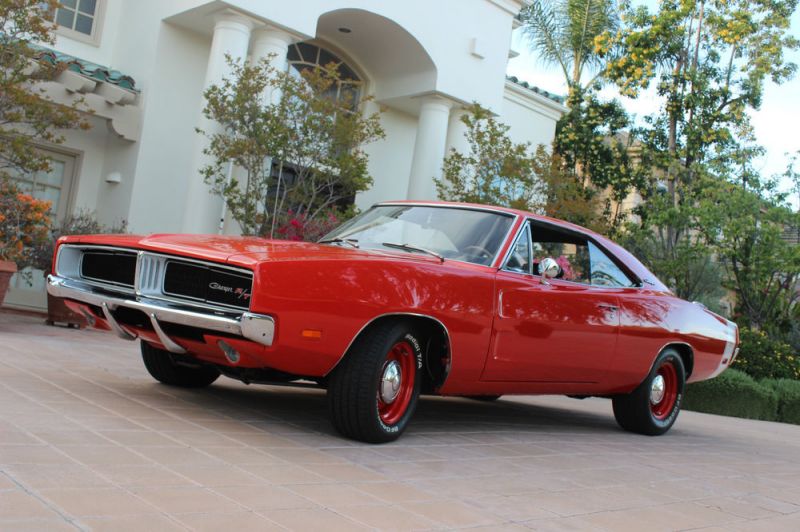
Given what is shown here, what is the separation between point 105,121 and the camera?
1338 cm

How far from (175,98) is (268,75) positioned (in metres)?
1.67

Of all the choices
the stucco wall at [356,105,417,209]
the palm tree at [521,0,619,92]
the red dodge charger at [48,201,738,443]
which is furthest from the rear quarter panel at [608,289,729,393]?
the palm tree at [521,0,619,92]

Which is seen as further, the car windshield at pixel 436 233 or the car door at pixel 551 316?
the car windshield at pixel 436 233

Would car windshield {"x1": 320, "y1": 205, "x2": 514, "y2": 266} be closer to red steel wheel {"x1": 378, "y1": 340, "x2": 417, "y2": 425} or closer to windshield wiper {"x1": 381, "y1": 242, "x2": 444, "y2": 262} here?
windshield wiper {"x1": 381, "y1": 242, "x2": 444, "y2": 262}

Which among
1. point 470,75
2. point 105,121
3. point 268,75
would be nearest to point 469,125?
point 470,75

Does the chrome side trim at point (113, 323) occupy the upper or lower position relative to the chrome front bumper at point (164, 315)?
lower

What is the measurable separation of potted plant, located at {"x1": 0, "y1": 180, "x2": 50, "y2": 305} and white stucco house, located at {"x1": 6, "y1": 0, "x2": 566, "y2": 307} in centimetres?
272

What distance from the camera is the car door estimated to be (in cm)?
506

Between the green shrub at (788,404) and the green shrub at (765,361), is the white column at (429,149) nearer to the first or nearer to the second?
the green shrub at (765,361)

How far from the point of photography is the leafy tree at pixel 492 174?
14.4 meters

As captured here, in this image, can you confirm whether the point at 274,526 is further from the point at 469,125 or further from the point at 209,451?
the point at 469,125

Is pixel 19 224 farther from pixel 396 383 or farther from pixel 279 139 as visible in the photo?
pixel 396 383

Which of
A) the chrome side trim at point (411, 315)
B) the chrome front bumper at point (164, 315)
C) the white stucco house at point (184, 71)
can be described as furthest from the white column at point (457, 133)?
the chrome front bumper at point (164, 315)

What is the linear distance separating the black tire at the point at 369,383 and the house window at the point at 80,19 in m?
11.0
